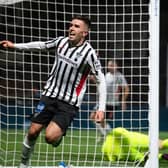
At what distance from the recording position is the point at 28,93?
897 centimetres

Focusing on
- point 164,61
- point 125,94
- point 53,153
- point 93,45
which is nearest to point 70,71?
point 93,45

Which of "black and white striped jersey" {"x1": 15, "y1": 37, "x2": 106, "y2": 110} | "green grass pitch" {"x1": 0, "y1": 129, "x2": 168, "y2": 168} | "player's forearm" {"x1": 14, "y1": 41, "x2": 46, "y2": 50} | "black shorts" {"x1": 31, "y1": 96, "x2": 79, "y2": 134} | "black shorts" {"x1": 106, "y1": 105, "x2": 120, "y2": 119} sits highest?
"player's forearm" {"x1": 14, "y1": 41, "x2": 46, "y2": 50}

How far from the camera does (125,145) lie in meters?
9.29

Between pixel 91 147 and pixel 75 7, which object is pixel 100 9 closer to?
pixel 75 7

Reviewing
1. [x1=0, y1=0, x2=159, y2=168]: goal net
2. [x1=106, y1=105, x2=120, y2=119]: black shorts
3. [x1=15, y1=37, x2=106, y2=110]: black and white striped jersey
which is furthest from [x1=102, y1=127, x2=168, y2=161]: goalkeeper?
[x1=15, y1=37, x2=106, y2=110]: black and white striped jersey

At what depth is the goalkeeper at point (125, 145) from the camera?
914cm

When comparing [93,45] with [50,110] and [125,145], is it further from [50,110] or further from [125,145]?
[50,110]

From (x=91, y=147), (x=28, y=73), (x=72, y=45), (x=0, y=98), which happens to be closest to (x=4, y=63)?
(x=28, y=73)

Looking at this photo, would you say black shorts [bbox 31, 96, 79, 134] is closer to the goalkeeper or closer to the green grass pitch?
the green grass pitch

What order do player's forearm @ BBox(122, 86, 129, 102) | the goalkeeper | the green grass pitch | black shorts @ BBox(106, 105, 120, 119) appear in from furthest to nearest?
black shorts @ BBox(106, 105, 120, 119) < player's forearm @ BBox(122, 86, 129, 102) < the goalkeeper < the green grass pitch

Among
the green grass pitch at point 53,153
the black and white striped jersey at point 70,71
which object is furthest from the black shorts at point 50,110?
the green grass pitch at point 53,153

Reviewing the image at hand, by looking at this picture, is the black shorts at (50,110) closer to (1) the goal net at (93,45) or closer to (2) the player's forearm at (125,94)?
(1) the goal net at (93,45)

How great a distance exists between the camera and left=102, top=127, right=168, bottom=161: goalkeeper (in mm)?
9141

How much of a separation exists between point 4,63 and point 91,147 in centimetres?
291
